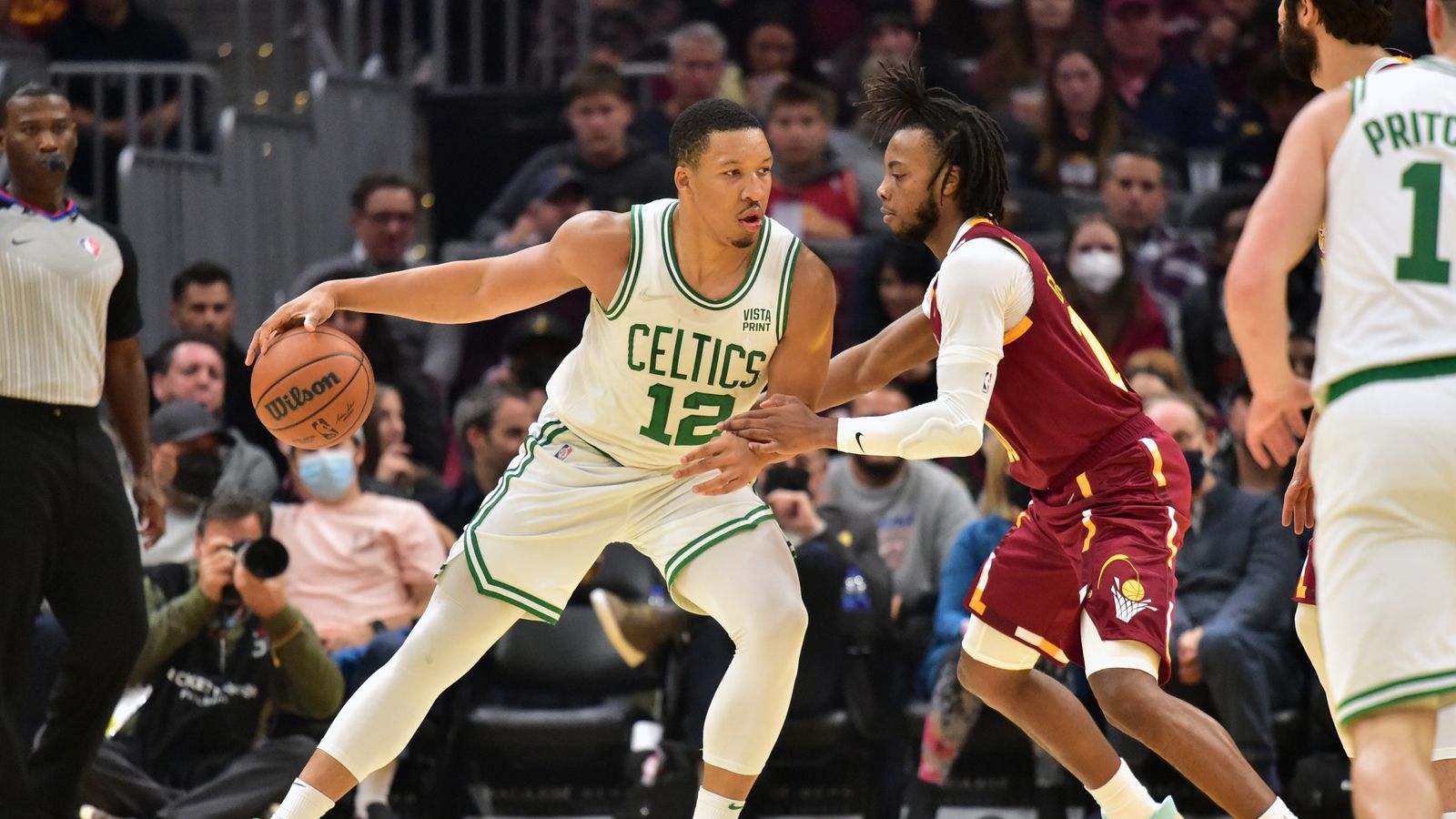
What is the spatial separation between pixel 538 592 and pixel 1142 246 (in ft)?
17.2

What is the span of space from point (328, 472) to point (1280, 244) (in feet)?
17.2

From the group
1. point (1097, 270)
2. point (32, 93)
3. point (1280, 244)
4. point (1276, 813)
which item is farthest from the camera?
point (1097, 270)

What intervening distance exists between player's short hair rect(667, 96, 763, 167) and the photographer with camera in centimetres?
268

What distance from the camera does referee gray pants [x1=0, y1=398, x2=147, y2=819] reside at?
608 cm

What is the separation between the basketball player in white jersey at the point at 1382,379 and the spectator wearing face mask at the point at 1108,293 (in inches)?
205

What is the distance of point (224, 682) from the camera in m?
7.22

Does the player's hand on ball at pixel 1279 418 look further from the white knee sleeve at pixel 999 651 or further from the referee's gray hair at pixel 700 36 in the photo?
the referee's gray hair at pixel 700 36

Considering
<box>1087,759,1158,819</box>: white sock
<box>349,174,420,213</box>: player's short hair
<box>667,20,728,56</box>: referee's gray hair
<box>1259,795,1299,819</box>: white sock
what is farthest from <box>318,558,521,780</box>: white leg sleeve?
<box>667,20,728,56</box>: referee's gray hair

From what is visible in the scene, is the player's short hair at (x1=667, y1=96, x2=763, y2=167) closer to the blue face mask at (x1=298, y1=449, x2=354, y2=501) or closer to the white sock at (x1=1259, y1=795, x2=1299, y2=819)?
the white sock at (x1=1259, y1=795, x2=1299, y2=819)

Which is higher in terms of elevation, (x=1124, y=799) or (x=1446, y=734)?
(x=1446, y=734)

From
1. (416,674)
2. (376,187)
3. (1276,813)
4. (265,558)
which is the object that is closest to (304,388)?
(416,674)

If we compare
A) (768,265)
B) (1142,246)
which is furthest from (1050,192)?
(768,265)

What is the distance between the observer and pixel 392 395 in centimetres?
888

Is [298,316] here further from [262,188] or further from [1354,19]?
[262,188]
